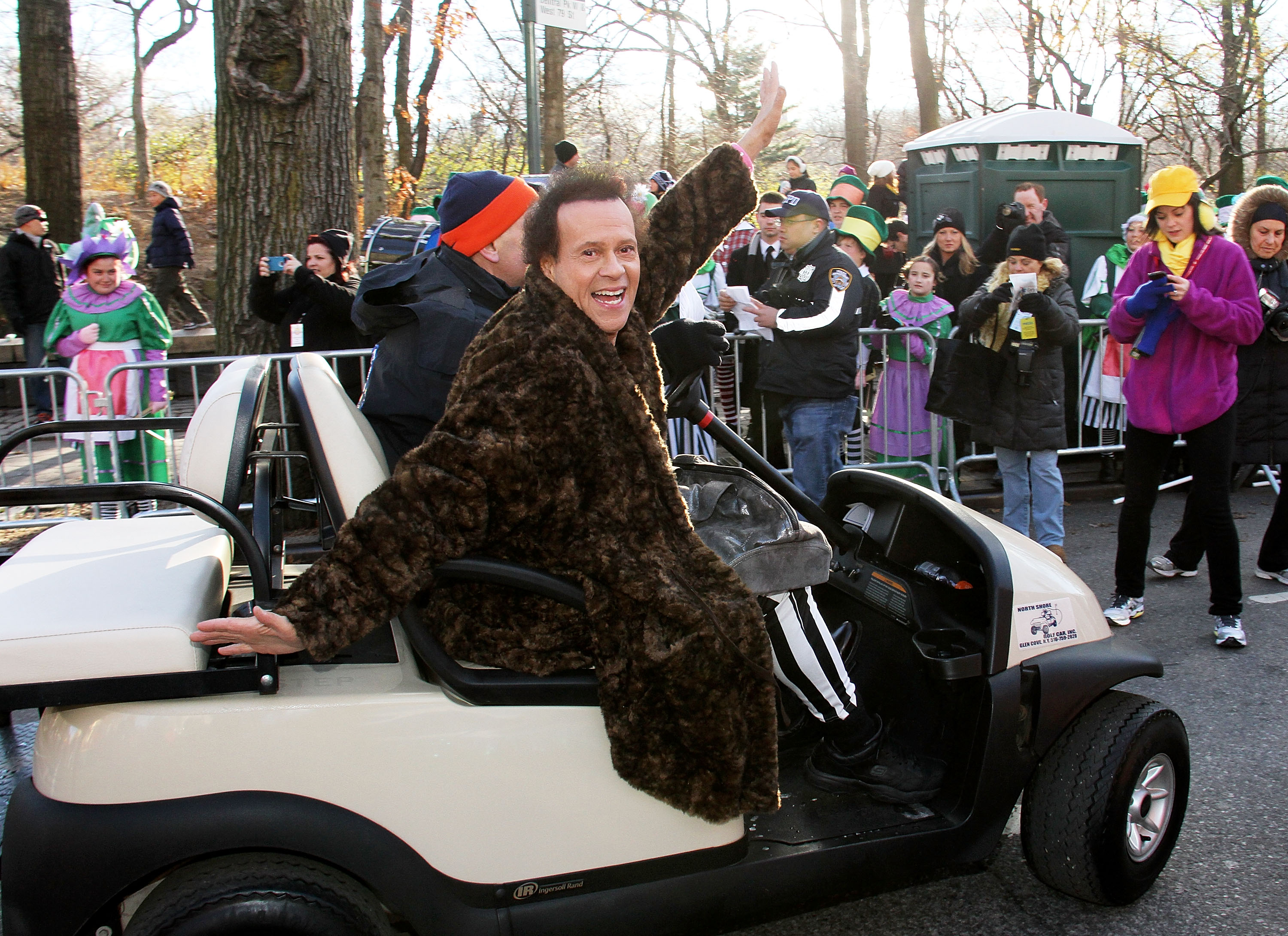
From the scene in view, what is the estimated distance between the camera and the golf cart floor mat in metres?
2.31

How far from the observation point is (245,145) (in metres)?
5.44

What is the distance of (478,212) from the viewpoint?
9.49 feet

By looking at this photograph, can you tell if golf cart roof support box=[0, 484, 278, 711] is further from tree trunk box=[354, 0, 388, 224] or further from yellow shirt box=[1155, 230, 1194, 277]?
tree trunk box=[354, 0, 388, 224]

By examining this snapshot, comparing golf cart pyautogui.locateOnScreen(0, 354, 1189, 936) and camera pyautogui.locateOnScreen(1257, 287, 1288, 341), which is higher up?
camera pyautogui.locateOnScreen(1257, 287, 1288, 341)

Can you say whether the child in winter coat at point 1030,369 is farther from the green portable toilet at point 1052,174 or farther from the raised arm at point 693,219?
the green portable toilet at point 1052,174

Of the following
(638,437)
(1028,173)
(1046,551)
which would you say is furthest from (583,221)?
(1028,173)

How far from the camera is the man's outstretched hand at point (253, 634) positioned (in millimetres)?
1766

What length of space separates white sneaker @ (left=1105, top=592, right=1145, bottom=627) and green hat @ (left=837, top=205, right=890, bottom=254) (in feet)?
9.74

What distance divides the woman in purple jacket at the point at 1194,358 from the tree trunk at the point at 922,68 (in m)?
13.8

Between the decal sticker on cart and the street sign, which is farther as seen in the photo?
the street sign

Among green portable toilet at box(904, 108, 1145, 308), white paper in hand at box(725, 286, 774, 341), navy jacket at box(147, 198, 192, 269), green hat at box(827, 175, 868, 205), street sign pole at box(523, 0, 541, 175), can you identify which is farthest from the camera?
navy jacket at box(147, 198, 192, 269)

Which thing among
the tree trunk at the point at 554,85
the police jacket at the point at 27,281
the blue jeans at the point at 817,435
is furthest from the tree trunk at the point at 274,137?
the tree trunk at the point at 554,85

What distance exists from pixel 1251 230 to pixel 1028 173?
355 cm

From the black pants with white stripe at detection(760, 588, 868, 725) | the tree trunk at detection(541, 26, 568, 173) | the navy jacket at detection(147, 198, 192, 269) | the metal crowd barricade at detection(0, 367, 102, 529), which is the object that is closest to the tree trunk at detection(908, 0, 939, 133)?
the tree trunk at detection(541, 26, 568, 173)
